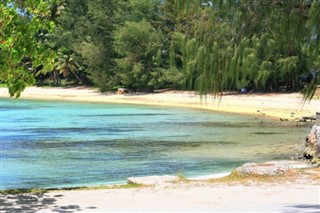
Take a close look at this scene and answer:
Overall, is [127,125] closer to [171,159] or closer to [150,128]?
[150,128]

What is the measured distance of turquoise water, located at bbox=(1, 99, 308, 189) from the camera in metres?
14.0

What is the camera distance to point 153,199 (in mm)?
8336

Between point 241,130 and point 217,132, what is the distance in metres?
1.13

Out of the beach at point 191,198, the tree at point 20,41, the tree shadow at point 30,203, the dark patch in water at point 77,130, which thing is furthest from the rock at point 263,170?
the dark patch in water at point 77,130

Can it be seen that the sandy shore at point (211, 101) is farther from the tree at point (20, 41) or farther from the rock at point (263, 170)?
the tree at point (20, 41)

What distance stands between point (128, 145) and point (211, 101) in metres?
10.3

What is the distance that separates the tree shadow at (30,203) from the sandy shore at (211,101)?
1363 centimetres

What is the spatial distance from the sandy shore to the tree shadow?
1363 cm

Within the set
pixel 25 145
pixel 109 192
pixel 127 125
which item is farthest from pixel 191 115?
pixel 109 192

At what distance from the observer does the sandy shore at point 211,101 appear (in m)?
31.1

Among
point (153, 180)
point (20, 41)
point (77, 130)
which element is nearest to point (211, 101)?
point (77, 130)

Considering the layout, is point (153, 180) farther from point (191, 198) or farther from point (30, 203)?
point (30, 203)

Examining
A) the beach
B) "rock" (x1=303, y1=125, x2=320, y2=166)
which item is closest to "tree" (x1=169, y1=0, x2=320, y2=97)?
the beach

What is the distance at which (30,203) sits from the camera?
8.16 metres
